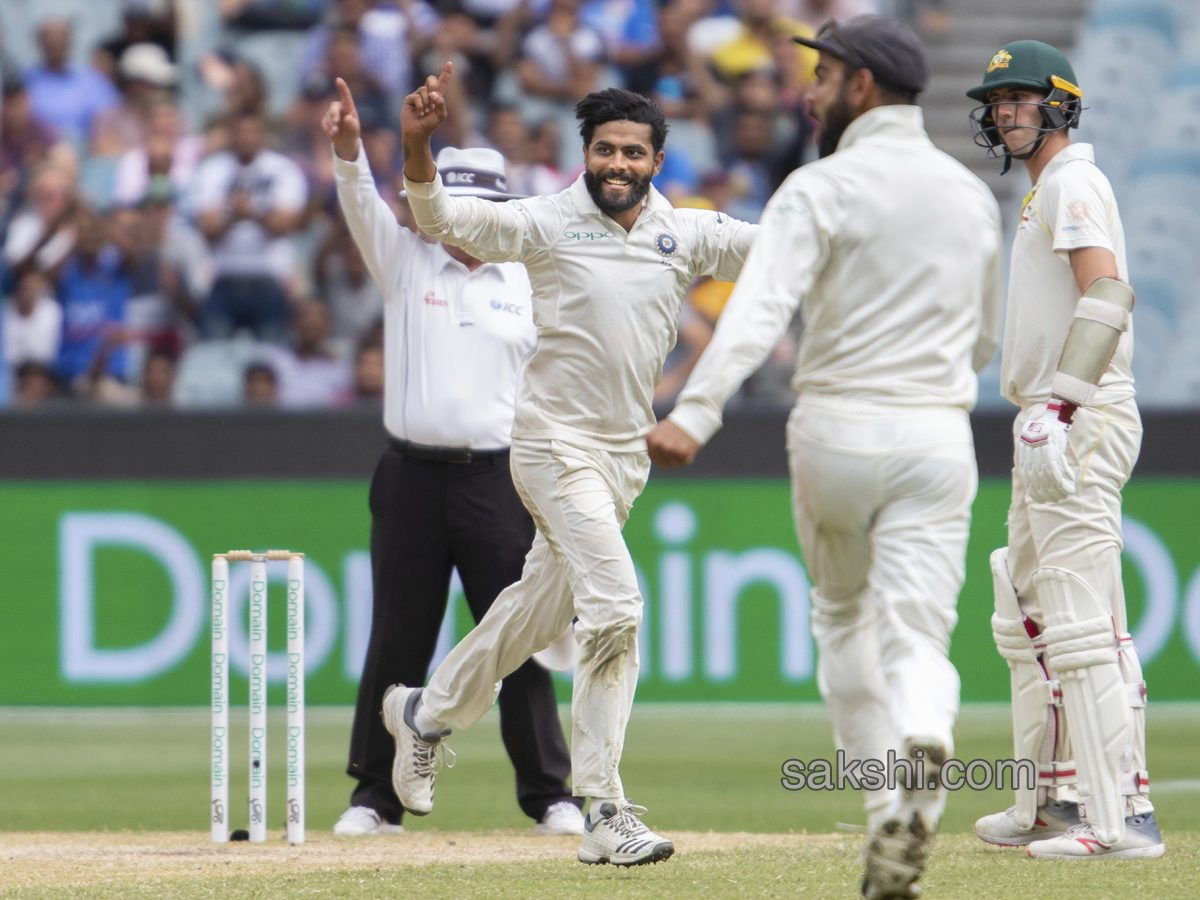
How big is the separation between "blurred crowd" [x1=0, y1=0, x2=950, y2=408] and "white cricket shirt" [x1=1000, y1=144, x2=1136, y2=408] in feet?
18.1

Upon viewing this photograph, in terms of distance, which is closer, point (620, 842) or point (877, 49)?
point (877, 49)

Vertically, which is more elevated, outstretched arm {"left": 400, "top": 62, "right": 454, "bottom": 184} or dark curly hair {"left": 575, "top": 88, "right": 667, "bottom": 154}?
dark curly hair {"left": 575, "top": 88, "right": 667, "bottom": 154}

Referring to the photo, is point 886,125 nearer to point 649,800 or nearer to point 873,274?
point 873,274

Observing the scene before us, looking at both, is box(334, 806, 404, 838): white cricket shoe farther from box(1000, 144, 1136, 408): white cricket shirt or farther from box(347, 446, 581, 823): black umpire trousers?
box(1000, 144, 1136, 408): white cricket shirt

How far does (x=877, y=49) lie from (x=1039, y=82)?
3.61 ft

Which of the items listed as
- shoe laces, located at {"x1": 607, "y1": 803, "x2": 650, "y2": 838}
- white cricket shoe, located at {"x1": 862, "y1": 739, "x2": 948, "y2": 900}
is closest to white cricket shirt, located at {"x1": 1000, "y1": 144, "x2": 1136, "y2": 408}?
white cricket shoe, located at {"x1": 862, "y1": 739, "x2": 948, "y2": 900}

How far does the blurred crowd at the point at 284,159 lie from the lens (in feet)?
36.4

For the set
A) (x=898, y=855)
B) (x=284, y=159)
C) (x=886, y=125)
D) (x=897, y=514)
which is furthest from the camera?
(x=284, y=159)

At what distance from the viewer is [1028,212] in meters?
5.17

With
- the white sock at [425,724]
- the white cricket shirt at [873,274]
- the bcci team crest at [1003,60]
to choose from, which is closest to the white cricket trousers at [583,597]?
the white sock at [425,724]

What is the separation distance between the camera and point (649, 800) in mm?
7000

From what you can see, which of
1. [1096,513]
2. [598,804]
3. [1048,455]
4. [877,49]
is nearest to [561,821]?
[598,804]

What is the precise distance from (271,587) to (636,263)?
4341mm

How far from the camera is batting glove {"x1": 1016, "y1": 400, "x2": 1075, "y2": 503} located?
184 inches
